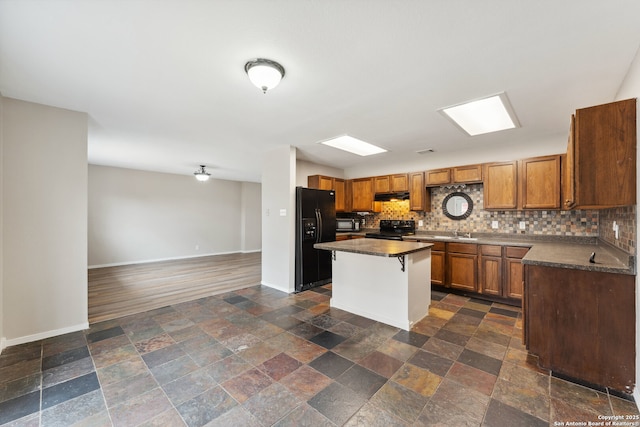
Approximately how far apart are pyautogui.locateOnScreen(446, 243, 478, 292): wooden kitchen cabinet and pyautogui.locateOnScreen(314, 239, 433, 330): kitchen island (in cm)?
101

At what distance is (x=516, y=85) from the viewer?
2326 millimetres

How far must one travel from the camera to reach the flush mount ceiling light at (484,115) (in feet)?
8.96

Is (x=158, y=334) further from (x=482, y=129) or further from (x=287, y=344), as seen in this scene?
(x=482, y=129)

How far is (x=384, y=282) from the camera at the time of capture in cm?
316

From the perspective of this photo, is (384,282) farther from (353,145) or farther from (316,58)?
(316,58)

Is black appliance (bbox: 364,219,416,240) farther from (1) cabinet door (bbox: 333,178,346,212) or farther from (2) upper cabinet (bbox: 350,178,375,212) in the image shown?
(1) cabinet door (bbox: 333,178,346,212)

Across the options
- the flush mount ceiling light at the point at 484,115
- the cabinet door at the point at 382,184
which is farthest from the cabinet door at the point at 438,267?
the flush mount ceiling light at the point at 484,115

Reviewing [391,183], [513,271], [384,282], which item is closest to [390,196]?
[391,183]

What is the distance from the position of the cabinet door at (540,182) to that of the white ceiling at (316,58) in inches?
19.2

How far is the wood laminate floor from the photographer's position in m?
3.75

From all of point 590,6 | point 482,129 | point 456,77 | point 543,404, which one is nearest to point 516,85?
point 456,77

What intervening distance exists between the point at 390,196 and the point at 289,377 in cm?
399

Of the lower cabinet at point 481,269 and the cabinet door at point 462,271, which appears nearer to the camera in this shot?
the lower cabinet at point 481,269

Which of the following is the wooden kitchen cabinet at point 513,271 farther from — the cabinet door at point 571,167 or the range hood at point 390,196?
the range hood at point 390,196
